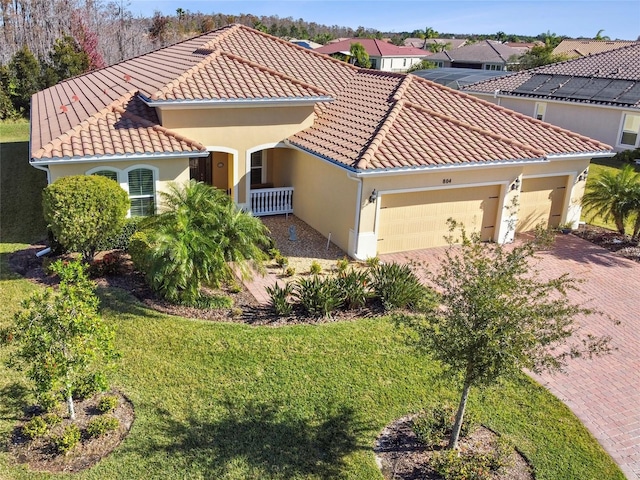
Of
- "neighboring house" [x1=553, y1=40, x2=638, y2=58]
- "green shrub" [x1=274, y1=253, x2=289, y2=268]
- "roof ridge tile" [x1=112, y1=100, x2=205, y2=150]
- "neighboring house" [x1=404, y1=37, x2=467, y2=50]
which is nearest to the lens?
"green shrub" [x1=274, y1=253, x2=289, y2=268]

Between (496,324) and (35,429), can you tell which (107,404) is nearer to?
(35,429)

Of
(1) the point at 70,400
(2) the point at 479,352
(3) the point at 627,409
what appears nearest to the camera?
(2) the point at 479,352

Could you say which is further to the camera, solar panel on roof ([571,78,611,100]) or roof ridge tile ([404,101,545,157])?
solar panel on roof ([571,78,611,100])

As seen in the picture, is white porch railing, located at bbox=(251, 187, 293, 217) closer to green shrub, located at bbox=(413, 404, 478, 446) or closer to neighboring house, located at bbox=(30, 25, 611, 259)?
neighboring house, located at bbox=(30, 25, 611, 259)

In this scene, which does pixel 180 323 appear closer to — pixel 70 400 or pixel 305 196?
pixel 70 400

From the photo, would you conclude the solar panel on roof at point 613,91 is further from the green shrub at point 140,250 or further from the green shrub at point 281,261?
the green shrub at point 140,250

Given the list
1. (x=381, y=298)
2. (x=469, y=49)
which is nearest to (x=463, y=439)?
(x=381, y=298)

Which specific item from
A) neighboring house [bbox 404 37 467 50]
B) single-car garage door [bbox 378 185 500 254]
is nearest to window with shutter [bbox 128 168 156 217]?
single-car garage door [bbox 378 185 500 254]
